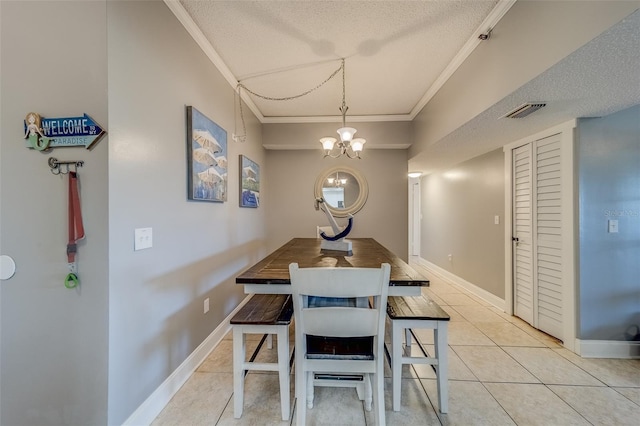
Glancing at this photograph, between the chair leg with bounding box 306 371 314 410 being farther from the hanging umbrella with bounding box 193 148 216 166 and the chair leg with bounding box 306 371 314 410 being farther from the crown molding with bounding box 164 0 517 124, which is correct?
the crown molding with bounding box 164 0 517 124

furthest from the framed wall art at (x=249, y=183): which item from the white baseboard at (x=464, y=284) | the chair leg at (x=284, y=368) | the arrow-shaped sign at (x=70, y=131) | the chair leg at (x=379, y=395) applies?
the white baseboard at (x=464, y=284)

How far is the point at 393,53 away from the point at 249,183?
2072mm

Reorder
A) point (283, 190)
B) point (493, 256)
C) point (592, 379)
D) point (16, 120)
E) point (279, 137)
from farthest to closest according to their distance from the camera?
point (283, 190) → point (279, 137) → point (493, 256) → point (592, 379) → point (16, 120)

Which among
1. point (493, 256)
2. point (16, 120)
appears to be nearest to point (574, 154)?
point (493, 256)

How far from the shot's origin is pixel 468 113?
7.28 ft

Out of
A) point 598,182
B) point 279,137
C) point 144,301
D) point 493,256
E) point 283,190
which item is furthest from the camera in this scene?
point 283,190

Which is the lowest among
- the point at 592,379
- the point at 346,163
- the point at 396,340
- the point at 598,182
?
the point at 592,379

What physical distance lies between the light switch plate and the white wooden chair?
34.5 inches

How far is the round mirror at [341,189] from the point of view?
3977mm

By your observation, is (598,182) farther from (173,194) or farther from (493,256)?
(173,194)

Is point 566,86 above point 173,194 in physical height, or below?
above

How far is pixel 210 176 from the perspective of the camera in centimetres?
208

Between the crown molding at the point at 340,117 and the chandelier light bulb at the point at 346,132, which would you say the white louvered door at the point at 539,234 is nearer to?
the crown molding at the point at 340,117

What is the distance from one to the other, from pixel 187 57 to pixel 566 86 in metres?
2.58
